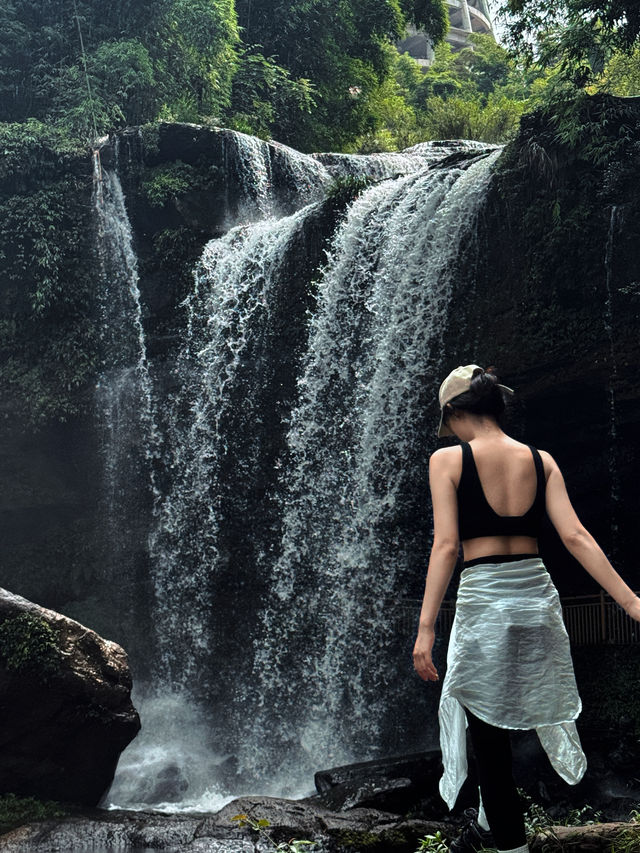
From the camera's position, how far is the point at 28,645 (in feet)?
22.6

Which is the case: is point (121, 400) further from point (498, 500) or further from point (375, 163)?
point (498, 500)

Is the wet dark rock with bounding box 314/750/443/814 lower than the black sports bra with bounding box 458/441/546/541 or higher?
lower

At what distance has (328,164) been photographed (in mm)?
14570

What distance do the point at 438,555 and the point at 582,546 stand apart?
0.50 metres

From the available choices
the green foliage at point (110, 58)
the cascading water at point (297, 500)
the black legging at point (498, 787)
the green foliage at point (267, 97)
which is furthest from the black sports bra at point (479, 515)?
the green foliage at point (267, 97)

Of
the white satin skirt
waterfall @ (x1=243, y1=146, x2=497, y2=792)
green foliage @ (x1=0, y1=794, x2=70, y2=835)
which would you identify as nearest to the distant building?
waterfall @ (x1=243, y1=146, x2=497, y2=792)

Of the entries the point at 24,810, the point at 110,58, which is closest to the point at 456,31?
the point at 110,58

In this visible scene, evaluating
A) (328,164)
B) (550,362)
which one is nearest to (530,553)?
(550,362)

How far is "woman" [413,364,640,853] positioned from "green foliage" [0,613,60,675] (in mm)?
5076

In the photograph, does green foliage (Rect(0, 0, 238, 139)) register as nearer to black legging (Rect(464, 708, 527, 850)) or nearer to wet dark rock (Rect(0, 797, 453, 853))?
wet dark rock (Rect(0, 797, 453, 853))

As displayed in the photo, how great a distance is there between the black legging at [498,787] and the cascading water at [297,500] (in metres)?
6.09

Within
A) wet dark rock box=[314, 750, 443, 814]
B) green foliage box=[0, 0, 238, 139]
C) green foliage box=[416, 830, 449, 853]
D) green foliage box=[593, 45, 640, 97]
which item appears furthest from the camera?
green foliage box=[593, 45, 640, 97]

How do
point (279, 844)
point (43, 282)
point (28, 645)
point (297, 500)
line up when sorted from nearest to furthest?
point (279, 844)
point (28, 645)
point (297, 500)
point (43, 282)

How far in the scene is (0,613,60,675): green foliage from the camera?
6.80 meters
